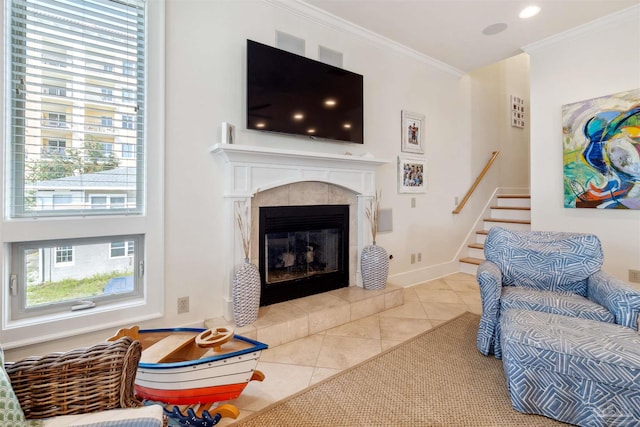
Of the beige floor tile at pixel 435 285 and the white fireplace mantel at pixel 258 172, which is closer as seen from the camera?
the white fireplace mantel at pixel 258 172

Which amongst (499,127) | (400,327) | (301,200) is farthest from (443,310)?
(499,127)

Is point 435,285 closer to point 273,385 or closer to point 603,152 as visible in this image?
point 603,152

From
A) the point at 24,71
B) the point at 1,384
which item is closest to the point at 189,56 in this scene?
the point at 24,71

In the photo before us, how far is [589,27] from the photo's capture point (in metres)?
3.04

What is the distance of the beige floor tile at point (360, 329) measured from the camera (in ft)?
7.80

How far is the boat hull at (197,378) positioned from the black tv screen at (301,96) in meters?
1.71

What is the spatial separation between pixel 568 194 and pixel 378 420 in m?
3.17

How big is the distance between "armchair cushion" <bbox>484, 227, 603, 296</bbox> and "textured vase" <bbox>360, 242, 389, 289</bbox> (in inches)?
35.7

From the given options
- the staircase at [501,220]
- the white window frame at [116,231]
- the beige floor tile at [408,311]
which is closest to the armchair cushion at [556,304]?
the beige floor tile at [408,311]

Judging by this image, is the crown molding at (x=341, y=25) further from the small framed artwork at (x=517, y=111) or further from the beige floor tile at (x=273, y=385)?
the beige floor tile at (x=273, y=385)

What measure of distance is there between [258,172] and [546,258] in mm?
2275

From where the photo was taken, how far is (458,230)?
166 inches

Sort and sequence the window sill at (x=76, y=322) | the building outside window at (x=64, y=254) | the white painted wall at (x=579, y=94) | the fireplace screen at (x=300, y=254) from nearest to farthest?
the window sill at (x=76, y=322) → the building outside window at (x=64, y=254) → the fireplace screen at (x=300, y=254) → the white painted wall at (x=579, y=94)

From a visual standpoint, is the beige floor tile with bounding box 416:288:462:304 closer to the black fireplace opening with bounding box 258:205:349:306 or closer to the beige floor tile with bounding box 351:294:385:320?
the beige floor tile with bounding box 351:294:385:320
